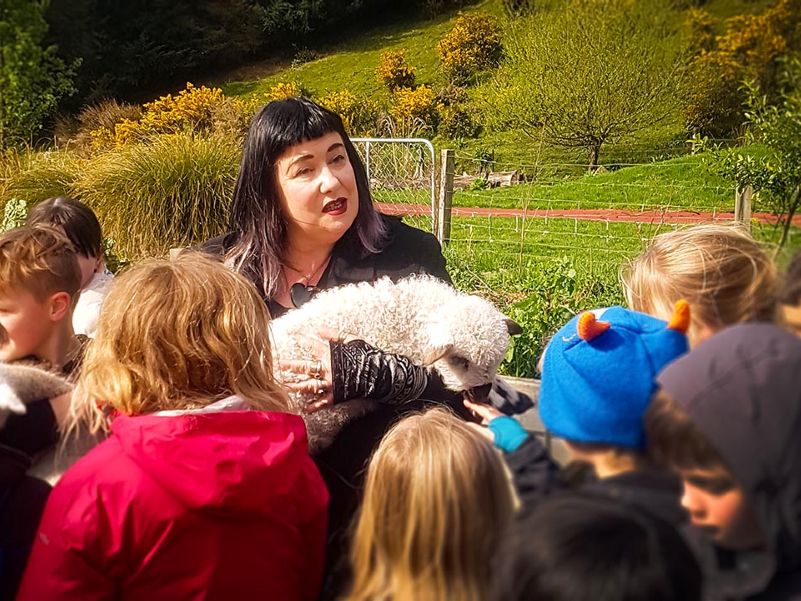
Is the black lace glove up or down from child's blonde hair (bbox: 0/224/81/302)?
down

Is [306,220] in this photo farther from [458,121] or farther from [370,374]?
[458,121]

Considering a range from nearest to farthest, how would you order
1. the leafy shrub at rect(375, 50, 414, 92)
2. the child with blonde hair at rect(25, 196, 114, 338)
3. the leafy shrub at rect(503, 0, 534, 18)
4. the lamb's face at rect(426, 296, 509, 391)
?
the leafy shrub at rect(503, 0, 534, 18) < the lamb's face at rect(426, 296, 509, 391) < the child with blonde hair at rect(25, 196, 114, 338) < the leafy shrub at rect(375, 50, 414, 92)

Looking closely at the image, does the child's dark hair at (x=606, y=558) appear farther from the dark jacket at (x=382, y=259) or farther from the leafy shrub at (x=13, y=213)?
the leafy shrub at (x=13, y=213)

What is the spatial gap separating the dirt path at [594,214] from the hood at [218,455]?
0.95m

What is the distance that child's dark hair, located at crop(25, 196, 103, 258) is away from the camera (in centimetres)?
247

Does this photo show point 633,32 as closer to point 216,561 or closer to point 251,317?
point 251,317

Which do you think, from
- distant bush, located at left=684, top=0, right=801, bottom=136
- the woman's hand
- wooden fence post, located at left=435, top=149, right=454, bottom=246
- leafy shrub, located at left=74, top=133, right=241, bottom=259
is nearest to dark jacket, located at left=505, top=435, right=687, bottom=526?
distant bush, located at left=684, top=0, right=801, bottom=136

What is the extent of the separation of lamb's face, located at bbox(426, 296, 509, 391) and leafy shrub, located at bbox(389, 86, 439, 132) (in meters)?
1.11

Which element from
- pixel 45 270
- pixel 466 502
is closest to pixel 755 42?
pixel 466 502

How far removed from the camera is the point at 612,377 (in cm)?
84

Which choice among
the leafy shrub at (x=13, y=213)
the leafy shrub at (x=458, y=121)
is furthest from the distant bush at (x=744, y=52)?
the leafy shrub at (x=13, y=213)

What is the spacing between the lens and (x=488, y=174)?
529 centimetres

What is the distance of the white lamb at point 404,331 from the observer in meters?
1.73

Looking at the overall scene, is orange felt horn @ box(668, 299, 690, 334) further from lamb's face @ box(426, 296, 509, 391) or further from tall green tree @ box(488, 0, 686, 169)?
lamb's face @ box(426, 296, 509, 391)
